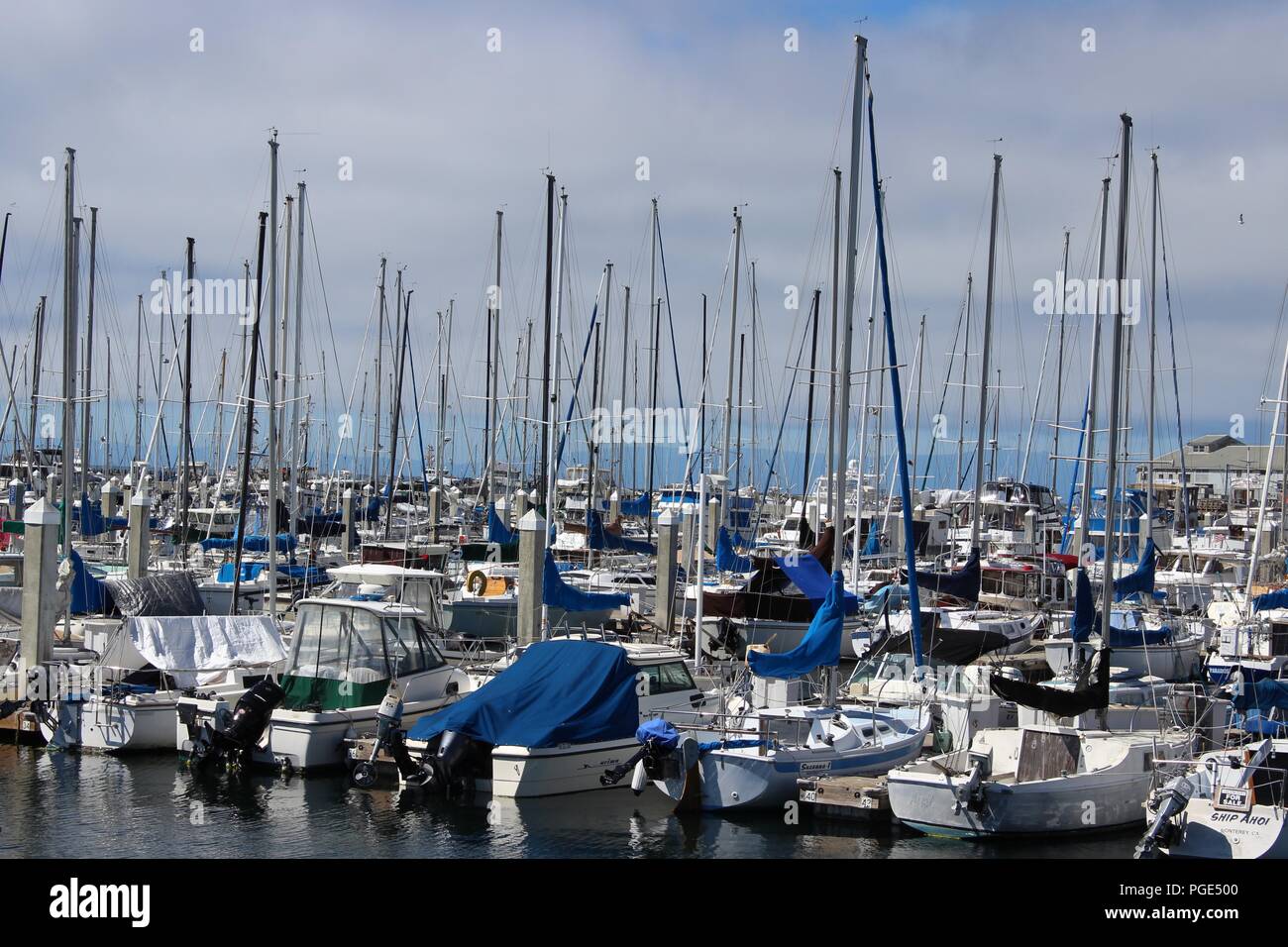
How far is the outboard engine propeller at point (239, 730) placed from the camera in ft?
76.3

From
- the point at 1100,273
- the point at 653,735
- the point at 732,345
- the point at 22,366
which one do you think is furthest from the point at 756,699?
the point at 22,366

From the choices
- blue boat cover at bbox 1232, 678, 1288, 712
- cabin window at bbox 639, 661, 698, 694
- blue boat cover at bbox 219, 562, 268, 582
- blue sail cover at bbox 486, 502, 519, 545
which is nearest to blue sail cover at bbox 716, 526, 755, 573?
blue sail cover at bbox 486, 502, 519, 545

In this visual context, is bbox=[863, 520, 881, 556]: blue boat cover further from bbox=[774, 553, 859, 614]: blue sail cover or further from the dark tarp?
bbox=[774, 553, 859, 614]: blue sail cover

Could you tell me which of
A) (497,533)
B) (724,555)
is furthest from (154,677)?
(497,533)

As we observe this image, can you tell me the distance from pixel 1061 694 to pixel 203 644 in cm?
1728

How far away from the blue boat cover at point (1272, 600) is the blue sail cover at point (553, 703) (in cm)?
1837

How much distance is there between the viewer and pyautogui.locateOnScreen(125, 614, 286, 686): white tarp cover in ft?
87.3

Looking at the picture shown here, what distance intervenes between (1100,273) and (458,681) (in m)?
16.7

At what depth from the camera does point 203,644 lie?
89.8 ft

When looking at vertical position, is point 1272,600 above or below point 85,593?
above

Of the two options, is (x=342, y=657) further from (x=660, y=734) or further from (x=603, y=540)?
(x=603, y=540)
